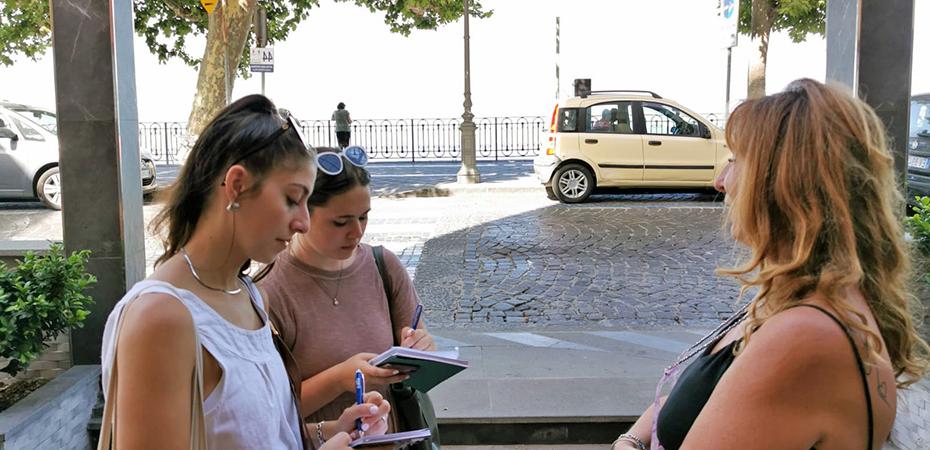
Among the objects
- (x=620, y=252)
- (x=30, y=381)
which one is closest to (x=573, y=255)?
(x=620, y=252)

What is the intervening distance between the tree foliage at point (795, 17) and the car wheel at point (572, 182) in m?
11.3

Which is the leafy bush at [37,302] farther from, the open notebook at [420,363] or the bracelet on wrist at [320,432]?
the open notebook at [420,363]

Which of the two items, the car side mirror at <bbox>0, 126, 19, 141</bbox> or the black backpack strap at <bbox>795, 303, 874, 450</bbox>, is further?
the car side mirror at <bbox>0, 126, 19, 141</bbox>

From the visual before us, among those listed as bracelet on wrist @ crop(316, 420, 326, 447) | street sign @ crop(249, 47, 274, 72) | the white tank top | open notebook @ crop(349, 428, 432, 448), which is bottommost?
bracelet on wrist @ crop(316, 420, 326, 447)

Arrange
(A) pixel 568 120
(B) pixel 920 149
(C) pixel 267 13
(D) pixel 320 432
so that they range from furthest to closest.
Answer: (C) pixel 267 13 → (A) pixel 568 120 → (B) pixel 920 149 → (D) pixel 320 432

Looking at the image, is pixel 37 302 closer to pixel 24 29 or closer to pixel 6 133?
pixel 6 133

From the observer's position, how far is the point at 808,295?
148 centimetres

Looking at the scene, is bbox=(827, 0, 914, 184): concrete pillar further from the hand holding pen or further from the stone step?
the hand holding pen

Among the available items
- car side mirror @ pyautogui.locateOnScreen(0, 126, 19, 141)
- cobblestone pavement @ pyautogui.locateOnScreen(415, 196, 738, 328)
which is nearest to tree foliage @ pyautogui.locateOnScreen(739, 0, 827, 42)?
cobblestone pavement @ pyautogui.locateOnScreen(415, 196, 738, 328)

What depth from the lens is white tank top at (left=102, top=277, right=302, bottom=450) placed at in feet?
4.80

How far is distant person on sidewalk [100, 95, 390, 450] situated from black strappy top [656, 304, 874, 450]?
2.27 ft

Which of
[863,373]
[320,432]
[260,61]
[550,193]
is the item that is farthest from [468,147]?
[863,373]

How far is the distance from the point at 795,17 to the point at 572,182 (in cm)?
1475

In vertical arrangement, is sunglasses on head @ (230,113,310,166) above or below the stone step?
above
